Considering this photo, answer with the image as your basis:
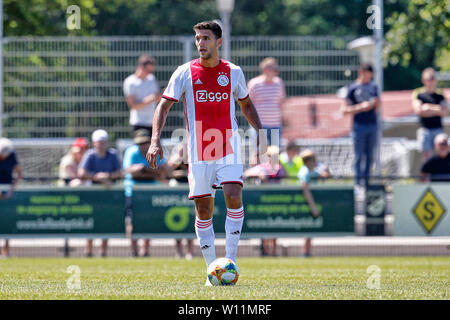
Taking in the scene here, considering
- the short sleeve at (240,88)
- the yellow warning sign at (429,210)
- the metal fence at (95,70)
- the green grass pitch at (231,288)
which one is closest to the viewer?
the green grass pitch at (231,288)

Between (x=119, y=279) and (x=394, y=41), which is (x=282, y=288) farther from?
(x=394, y=41)

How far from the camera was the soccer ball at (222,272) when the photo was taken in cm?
810

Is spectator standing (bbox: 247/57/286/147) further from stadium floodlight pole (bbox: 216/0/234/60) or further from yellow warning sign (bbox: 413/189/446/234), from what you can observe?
yellow warning sign (bbox: 413/189/446/234)

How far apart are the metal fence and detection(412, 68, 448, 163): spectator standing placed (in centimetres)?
159

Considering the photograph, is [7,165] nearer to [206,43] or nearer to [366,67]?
[366,67]

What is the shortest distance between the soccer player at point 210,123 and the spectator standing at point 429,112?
9287mm

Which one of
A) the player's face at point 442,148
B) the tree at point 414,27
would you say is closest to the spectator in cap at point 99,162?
the player's face at point 442,148

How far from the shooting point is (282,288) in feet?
25.3

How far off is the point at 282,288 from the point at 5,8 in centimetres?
1858

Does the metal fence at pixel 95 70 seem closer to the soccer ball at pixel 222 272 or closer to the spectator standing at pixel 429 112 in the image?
the spectator standing at pixel 429 112

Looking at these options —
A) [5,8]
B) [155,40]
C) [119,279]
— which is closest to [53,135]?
[155,40]

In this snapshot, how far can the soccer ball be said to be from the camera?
8.10 meters

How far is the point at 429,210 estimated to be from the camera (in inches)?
615

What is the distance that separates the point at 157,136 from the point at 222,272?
1404mm
